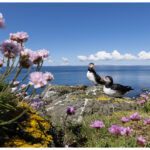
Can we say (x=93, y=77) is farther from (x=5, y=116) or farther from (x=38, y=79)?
(x=38, y=79)

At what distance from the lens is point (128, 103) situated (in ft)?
Result: 21.3

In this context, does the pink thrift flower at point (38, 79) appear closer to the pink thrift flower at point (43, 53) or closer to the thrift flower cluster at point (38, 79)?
the thrift flower cluster at point (38, 79)

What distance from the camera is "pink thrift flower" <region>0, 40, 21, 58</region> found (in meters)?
2.95

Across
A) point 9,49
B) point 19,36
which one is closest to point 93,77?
point 19,36

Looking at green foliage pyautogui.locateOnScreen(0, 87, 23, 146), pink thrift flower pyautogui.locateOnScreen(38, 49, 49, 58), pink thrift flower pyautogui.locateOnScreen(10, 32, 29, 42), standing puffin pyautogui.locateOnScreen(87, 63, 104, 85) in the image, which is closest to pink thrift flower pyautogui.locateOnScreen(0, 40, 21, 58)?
pink thrift flower pyautogui.locateOnScreen(10, 32, 29, 42)

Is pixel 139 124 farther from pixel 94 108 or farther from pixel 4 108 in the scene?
pixel 4 108

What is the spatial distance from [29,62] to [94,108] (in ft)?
11.9

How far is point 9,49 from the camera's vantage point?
117 inches

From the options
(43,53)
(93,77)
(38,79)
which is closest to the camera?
(38,79)

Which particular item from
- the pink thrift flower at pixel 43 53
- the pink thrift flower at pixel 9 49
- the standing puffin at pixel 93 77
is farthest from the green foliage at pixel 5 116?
the standing puffin at pixel 93 77

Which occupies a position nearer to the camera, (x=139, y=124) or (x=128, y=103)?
(x=139, y=124)

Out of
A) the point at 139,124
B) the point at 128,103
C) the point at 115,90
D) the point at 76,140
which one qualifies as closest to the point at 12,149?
the point at 76,140

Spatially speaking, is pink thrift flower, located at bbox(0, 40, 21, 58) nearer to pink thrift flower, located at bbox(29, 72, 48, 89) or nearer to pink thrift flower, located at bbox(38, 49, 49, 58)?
pink thrift flower, located at bbox(38, 49, 49, 58)

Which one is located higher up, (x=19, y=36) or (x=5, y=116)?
(x=19, y=36)
